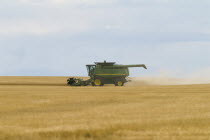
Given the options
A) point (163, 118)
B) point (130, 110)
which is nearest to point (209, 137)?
point (163, 118)

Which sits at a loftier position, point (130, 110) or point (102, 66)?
point (102, 66)

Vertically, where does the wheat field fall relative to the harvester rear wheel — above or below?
below

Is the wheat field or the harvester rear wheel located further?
the harvester rear wheel

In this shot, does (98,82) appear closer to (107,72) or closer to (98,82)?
(98,82)

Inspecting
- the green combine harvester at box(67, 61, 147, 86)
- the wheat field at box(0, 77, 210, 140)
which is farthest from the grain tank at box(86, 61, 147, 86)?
the wheat field at box(0, 77, 210, 140)

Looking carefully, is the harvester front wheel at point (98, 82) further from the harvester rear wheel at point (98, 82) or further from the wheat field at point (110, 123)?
the wheat field at point (110, 123)

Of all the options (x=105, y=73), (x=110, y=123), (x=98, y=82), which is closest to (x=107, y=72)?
(x=105, y=73)

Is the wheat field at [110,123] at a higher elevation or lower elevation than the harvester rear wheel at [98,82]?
lower

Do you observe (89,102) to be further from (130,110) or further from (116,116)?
(116,116)

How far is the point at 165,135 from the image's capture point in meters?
13.3

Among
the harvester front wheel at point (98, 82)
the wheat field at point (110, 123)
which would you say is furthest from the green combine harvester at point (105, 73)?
the wheat field at point (110, 123)

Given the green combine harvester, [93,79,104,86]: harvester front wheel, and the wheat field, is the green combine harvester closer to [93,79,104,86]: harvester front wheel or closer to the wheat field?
[93,79,104,86]: harvester front wheel

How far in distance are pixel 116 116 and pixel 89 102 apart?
25.5 ft

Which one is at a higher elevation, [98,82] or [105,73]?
[105,73]
